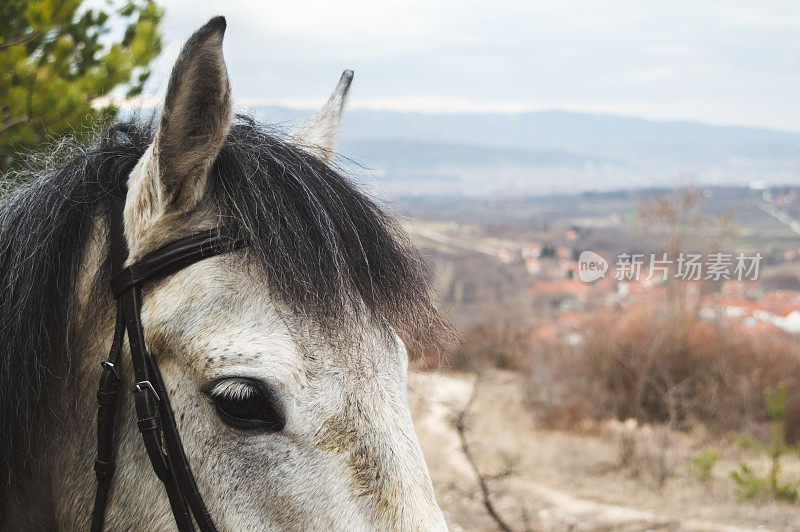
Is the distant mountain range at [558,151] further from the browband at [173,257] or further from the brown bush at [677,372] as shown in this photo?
the browband at [173,257]

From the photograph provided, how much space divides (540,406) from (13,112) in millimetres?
13711

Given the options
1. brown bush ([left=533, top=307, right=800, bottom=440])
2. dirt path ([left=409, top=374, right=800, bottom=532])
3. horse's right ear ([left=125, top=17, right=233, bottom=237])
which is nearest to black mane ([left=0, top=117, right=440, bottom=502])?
horse's right ear ([left=125, top=17, right=233, bottom=237])

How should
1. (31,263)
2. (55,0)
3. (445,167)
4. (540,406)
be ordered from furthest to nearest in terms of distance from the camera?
(445,167) < (540,406) < (55,0) < (31,263)

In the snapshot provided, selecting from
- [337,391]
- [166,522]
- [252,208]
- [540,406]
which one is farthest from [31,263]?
[540,406]

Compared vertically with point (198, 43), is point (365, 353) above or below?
below

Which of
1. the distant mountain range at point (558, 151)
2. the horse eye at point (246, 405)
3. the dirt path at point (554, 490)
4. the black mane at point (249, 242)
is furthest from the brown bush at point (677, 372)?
the distant mountain range at point (558, 151)

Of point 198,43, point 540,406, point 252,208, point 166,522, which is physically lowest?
point 540,406

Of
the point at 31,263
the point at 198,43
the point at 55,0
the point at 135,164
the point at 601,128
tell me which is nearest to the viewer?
the point at 198,43

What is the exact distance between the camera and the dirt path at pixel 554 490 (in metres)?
8.55

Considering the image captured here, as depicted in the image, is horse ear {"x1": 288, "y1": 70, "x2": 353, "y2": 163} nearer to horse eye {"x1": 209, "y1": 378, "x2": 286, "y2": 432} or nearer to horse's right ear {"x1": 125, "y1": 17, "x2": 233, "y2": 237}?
horse's right ear {"x1": 125, "y1": 17, "x2": 233, "y2": 237}

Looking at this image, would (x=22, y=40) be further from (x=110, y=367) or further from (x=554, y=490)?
(x=554, y=490)

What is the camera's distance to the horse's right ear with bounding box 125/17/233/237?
4.23 ft

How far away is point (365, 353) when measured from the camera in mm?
1416

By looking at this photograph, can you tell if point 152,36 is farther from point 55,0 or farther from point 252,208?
point 252,208
